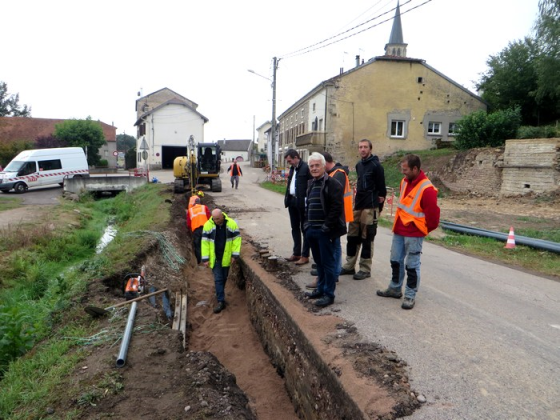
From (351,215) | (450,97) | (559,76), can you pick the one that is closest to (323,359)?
(351,215)

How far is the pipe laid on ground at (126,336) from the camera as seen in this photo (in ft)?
12.9

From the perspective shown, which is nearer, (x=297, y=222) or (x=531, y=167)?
(x=297, y=222)

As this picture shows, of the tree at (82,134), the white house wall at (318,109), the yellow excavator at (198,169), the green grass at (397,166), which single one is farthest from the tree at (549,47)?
the tree at (82,134)

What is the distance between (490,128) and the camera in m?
20.5

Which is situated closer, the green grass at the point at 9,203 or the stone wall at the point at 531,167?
the stone wall at the point at 531,167

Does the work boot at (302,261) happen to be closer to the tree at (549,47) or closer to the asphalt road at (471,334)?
the asphalt road at (471,334)

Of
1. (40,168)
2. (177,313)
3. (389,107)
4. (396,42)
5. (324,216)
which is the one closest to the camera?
(324,216)

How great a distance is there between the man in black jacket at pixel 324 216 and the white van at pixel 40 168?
22667 mm

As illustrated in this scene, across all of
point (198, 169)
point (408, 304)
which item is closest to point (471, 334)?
point (408, 304)

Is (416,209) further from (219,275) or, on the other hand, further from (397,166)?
(397,166)

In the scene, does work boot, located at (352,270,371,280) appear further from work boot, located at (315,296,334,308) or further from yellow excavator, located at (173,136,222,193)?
yellow excavator, located at (173,136,222,193)

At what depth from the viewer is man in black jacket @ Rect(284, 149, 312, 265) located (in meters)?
6.06

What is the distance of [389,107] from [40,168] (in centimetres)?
2378

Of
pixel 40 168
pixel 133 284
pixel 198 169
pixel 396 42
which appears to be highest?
pixel 396 42
